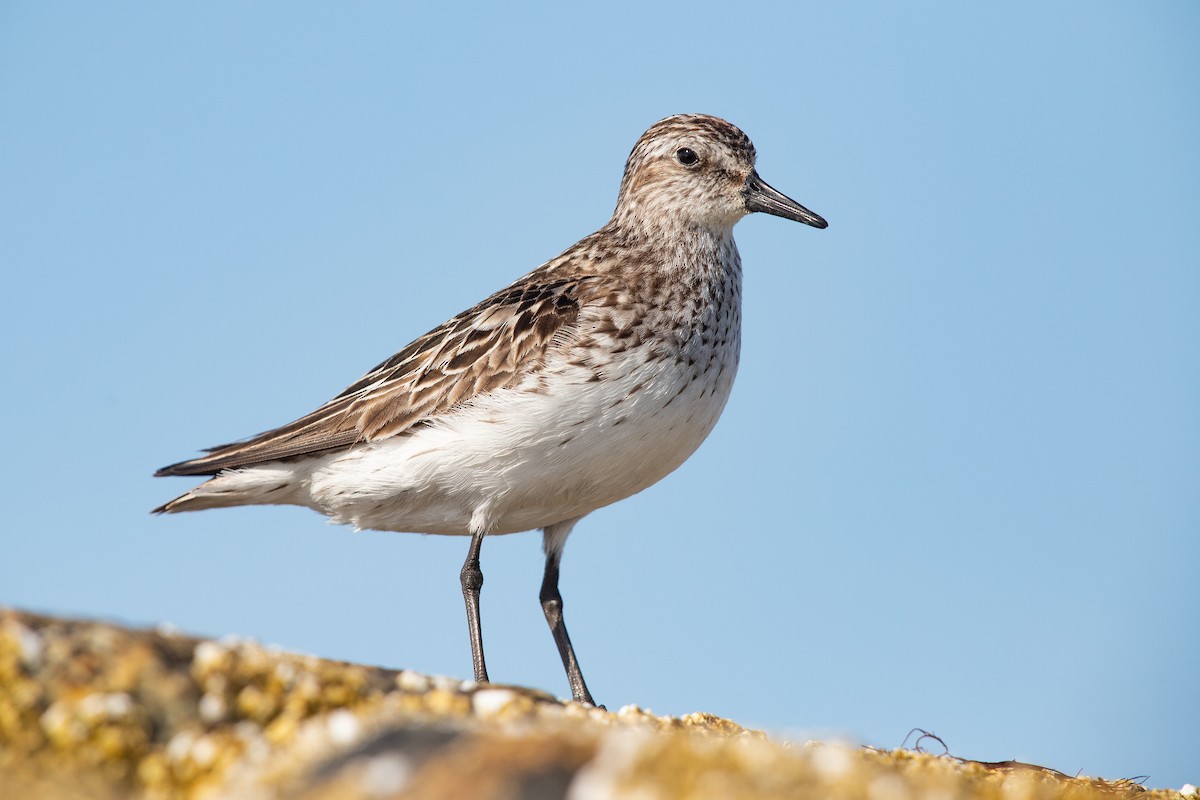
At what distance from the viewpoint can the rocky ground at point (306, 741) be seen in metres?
3.10

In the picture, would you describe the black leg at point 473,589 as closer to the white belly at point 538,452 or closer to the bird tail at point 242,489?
the white belly at point 538,452

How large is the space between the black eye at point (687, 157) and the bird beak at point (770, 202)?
1.64 feet

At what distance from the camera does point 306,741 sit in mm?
3879

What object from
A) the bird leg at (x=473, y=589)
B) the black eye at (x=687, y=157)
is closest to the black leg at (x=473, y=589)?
the bird leg at (x=473, y=589)

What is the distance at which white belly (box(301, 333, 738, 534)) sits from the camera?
860 centimetres

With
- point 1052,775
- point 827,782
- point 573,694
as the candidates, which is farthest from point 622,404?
point 827,782

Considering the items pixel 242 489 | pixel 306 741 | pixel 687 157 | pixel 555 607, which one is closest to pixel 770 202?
pixel 687 157

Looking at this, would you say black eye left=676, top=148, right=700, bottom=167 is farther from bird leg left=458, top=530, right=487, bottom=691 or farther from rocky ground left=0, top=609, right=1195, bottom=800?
rocky ground left=0, top=609, right=1195, bottom=800

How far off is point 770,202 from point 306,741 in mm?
7808

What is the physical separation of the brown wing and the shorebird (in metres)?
0.01

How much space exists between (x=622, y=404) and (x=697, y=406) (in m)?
0.69

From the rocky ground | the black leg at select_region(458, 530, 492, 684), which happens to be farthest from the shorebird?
the rocky ground

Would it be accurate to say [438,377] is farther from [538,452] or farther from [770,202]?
[770,202]

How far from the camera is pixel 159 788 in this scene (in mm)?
3814
